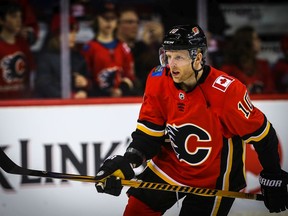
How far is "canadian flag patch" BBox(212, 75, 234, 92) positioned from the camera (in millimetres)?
2644

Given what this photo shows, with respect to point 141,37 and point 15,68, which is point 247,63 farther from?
point 15,68

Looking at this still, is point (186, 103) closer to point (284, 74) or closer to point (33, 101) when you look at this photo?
point (33, 101)

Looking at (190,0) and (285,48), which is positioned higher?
(190,0)

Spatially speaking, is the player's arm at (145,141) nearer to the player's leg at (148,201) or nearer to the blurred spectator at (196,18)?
the player's leg at (148,201)

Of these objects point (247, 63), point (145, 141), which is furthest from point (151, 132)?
point (247, 63)

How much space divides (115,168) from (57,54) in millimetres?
1701

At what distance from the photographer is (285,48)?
4.67m

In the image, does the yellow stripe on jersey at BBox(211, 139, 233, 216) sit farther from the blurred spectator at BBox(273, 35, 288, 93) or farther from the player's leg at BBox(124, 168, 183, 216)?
the blurred spectator at BBox(273, 35, 288, 93)

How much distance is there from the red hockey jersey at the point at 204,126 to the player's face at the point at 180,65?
0.08 m

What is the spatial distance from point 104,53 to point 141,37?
0.27m

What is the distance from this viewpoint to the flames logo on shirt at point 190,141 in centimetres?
270

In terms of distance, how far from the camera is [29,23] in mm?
4363

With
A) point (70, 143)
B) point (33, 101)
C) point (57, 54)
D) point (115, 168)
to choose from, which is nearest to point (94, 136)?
point (70, 143)

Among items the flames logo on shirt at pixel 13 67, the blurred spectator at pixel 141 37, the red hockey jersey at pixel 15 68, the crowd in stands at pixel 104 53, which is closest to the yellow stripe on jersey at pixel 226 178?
the crowd in stands at pixel 104 53
